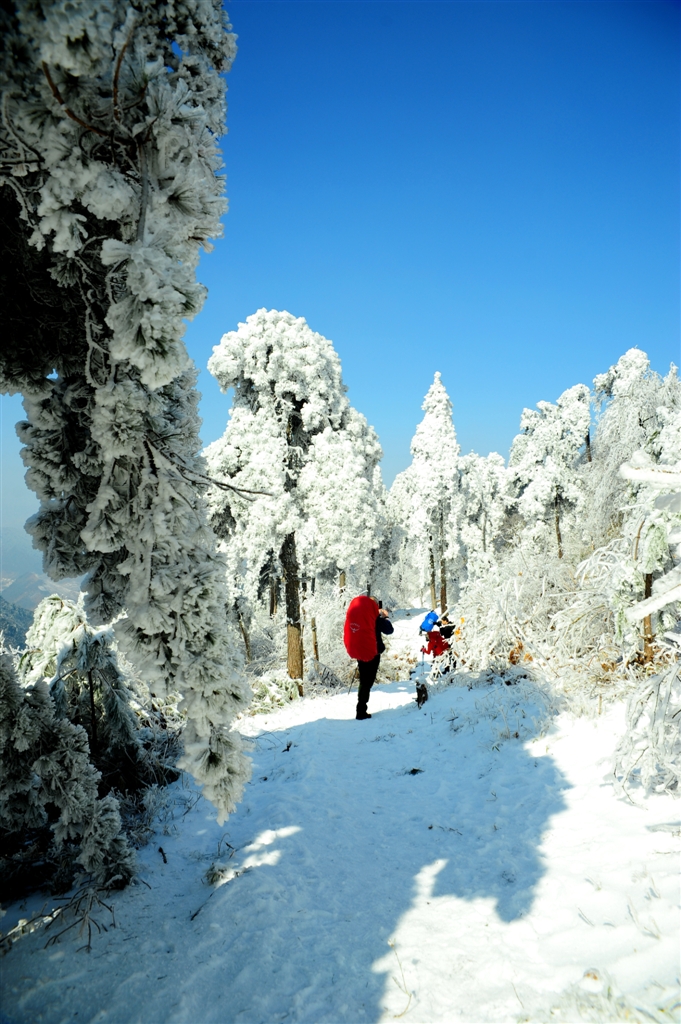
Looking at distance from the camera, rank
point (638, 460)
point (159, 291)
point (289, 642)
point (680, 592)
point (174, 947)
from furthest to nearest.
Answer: point (289, 642) < point (174, 947) < point (638, 460) < point (680, 592) < point (159, 291)

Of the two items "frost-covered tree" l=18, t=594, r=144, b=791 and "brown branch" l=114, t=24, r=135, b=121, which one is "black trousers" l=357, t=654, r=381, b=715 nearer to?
"frost-covered tree" l=18, t=594, r=144, b=791

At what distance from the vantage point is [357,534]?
1234 centimetres

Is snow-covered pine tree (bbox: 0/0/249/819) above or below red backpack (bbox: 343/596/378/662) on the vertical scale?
above

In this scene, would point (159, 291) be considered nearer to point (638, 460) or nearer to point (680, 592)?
point (638, 460)

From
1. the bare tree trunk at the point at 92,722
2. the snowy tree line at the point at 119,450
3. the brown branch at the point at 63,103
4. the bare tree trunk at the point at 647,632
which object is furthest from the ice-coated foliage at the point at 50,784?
the bare tree trunk at the point at 647,632

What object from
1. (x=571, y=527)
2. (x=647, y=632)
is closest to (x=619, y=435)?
(x=571, y=527)

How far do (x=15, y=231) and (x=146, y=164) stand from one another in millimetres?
999

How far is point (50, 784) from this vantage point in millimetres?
3279

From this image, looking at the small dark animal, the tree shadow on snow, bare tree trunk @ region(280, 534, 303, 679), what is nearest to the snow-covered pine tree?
the tree shadow on snow

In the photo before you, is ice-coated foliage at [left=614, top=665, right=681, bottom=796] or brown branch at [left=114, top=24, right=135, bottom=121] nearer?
brown branch at [left=114, top=24, right=135, bottom=121]

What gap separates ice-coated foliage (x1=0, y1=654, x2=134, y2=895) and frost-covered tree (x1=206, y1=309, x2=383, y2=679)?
7.56 meters

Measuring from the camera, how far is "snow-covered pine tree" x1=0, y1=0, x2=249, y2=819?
1.82 m

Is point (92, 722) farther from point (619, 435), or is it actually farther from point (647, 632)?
point (619, 435)

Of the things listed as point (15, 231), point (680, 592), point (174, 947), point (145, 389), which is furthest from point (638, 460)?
point (174, 947)
